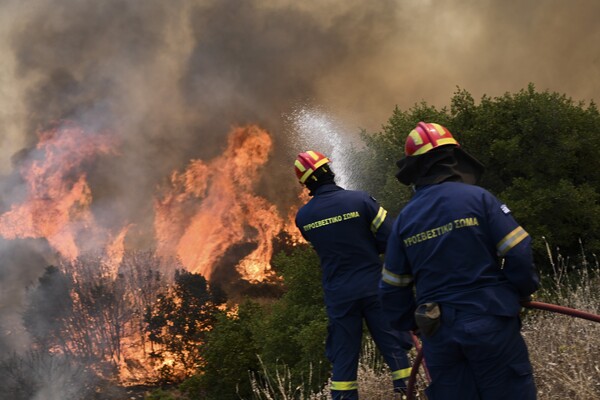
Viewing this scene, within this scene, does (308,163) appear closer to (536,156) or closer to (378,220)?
(378,220)

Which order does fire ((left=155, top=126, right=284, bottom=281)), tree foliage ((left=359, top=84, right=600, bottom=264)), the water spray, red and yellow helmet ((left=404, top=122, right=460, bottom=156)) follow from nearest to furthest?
red and yellow helmet ((left=404, top=122, right=460, bottom=156)) → tree foliage ((left=359, top=84, right=600, bottom=264)) → the water spray → fire ((left=155, top=126, right=284, bottom=281))

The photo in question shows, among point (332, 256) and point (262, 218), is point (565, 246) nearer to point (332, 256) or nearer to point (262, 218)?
point (332, 256)

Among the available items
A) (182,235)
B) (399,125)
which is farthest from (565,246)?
(182,235)

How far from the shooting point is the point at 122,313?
5169cm

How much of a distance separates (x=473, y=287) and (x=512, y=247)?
0.94ft

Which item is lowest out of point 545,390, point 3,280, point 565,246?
point 545,390

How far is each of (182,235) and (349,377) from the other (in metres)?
57.7

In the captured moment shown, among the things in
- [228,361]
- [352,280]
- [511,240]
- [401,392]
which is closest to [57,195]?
[228,361]

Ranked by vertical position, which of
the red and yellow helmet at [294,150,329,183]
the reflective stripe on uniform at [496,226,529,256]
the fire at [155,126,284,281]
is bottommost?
the reflective stripe on uniform at [496,226,529,256]

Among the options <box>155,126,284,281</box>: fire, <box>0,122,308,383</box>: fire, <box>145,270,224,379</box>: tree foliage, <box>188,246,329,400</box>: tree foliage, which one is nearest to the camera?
<box>188,246,329,400</box>: tree foliage

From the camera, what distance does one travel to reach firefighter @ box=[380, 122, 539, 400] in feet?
9.61

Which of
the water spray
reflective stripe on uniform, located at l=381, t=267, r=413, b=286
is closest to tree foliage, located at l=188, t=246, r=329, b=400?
reflective stripe on uniform, located at l=381, t=267, r=413, b=286

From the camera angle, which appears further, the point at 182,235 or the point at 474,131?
the point at 182,235

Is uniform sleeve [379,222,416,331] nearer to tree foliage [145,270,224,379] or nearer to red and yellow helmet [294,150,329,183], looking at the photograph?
red and yellow helmet [294,150,329,183]
